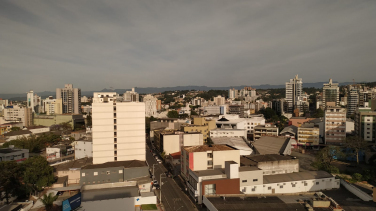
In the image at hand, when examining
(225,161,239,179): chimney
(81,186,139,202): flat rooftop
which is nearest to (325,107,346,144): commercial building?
(225,161,239,179): chimney

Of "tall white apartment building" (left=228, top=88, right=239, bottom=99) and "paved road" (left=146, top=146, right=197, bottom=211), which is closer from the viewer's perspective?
"paved road" (left=146, top=146, right=197, bottom=211)

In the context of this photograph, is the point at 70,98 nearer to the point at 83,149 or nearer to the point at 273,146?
the point at 83,149

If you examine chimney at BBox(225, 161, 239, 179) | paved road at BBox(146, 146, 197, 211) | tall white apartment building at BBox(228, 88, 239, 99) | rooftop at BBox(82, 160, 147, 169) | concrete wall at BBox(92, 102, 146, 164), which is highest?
tall white apartment building at BBox(228, 88, 239, 99)

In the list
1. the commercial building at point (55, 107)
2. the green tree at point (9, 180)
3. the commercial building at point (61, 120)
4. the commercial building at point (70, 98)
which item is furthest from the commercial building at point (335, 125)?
the commercial building at point (70, 98)

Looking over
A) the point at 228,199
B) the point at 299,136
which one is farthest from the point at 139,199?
the point at 299,136

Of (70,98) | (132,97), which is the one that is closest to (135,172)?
(132,97)

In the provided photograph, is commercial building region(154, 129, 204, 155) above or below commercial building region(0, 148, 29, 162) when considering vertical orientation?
above

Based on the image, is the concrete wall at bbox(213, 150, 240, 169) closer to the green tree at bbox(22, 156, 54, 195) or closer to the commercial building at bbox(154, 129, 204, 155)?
the commercial building at bbox(154, 129, 204, 155)

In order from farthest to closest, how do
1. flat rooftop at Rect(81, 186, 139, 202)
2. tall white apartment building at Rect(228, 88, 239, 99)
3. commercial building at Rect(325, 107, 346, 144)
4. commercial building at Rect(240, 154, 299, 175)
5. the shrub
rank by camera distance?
tall white apartment building at Rect(228, 88, 239, 99) → commercial building at Rect(325, 107, 346, 144) → the shrub → commercial building at Rect(240, 154, 299, 175) → flat rooftop at Rect(81, 186, 139, 202)

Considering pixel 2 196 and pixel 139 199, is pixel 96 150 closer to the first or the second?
pixel 2 196
